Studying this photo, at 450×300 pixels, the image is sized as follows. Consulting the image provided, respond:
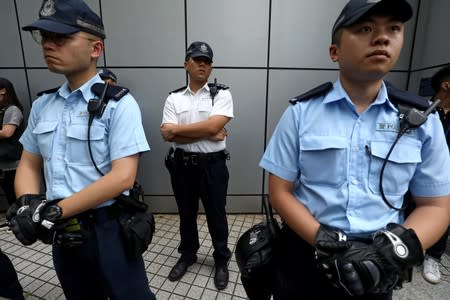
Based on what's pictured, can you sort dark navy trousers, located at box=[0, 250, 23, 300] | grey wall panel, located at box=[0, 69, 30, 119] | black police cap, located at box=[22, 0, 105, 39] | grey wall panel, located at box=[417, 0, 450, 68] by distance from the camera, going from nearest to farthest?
black police cap, located at box=[22, 0, 105, 39] < dark navy trousers, located at box=[0, 250, 23, 300] < grey wall panel, located at box=[417, 0, 450, 68] < grey wall panel, located at box=[0, 69, 30, 119]

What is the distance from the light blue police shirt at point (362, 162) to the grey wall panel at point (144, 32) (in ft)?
8.00

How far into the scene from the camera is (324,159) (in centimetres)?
93

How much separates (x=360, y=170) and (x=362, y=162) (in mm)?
31

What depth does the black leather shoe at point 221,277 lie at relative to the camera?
6.57 ft

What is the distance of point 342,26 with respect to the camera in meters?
0.84

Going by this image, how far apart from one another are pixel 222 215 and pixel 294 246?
3.69 ft

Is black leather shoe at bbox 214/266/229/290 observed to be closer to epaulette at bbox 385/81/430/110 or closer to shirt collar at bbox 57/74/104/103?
shirt collar at bbox 57/74/104/103

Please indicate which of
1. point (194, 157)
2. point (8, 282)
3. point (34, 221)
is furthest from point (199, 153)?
point (8, 282)

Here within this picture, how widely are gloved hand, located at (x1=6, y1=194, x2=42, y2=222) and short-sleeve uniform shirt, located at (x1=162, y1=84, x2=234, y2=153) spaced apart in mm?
1132

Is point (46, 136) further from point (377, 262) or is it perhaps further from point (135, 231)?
point (377, 262)

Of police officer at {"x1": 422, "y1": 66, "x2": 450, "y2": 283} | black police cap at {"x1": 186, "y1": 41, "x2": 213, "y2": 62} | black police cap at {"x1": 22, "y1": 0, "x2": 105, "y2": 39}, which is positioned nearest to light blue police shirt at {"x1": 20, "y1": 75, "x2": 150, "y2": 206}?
black police cap at {"x1": 22, "y1": 0, "x2": 105, "y2": 39}

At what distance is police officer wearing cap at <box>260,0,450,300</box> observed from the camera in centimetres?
78

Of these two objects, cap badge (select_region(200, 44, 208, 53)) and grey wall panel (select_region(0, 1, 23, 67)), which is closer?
cap badge (select_region(200, 44, 208, 53))

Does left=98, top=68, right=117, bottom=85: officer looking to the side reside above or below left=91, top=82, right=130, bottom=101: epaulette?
above
